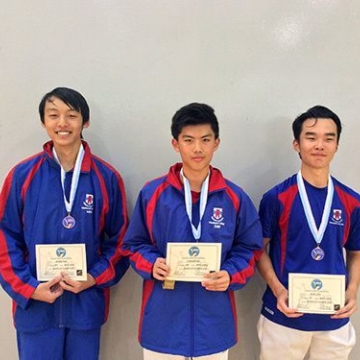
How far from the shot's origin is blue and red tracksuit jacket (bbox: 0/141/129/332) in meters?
1.62

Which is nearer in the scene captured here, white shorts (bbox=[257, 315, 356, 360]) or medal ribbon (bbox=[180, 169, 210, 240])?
medal ribbon (bbox=[180, 169, 210, 240])

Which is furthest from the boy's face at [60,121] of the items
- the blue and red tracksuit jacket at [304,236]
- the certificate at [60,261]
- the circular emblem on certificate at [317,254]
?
the circular emblem on certificate at [317,254]

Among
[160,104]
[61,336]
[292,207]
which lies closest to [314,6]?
[160,104]

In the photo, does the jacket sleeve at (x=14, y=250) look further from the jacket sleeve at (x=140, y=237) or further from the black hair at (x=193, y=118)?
the black hair at (x=193, y=118)

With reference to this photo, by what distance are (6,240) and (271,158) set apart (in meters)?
1.35

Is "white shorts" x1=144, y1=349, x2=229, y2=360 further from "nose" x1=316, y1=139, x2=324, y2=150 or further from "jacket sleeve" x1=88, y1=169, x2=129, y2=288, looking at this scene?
"nose" x1=316, y1=139, x2=324, y2=150

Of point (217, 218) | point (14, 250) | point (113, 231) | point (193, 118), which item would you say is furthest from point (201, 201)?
point (14, 250)

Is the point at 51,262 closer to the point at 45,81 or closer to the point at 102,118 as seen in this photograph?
the point at 102,118

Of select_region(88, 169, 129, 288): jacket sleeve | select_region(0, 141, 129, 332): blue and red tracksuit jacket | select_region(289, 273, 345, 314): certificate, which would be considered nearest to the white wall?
select_region(88, 169, 129, 288): jacket sleeve

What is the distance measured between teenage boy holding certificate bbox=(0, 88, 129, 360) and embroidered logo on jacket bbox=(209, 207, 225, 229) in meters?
0.49

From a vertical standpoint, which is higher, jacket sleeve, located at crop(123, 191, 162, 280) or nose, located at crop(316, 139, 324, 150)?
nose, located at crop(316, 139, 324, 150)

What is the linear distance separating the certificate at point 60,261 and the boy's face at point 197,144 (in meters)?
0.58

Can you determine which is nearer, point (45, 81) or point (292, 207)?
point (292, 207)

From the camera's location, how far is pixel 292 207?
171 cm
